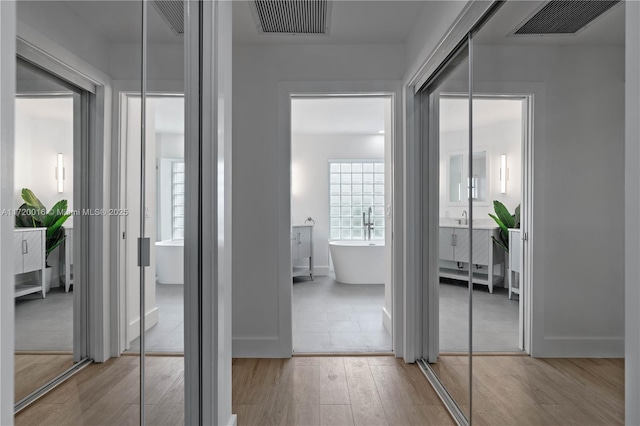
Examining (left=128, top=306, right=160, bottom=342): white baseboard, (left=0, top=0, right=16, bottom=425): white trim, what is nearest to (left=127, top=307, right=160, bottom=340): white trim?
(left=128, top=306, right=160, bottom=342): white baseboard

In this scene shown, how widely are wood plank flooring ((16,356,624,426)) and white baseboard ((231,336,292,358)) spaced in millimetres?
73

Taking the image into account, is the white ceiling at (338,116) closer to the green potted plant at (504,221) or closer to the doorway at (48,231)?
the green potted plant at (504,221)

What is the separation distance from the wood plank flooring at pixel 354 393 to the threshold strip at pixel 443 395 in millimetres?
37

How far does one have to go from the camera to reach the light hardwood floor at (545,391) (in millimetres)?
1000

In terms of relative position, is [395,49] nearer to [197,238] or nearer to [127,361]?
[197,238]

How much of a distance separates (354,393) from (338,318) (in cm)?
177

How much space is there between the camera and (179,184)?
4.93 feet

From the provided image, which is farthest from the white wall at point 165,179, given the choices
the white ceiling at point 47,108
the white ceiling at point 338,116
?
the white ceiling at point 338,116

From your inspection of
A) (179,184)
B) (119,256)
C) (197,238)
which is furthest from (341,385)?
(119,256)

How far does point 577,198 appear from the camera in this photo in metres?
1.15

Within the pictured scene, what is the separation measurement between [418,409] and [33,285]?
221 centimetres

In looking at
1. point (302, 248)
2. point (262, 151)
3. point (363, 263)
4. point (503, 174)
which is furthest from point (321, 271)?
point (503, 174)

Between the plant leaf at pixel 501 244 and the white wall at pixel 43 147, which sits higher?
the white wall at pixel 43 147

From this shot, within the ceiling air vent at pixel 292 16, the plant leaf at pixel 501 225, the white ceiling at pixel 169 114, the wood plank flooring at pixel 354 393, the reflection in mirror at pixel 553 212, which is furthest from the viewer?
the ceiling air vent at pixel 292 16
